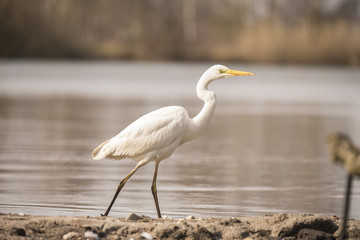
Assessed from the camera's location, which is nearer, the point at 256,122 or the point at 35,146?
the point at 35,146

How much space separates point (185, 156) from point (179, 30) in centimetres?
4531

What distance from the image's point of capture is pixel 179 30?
5806 cm

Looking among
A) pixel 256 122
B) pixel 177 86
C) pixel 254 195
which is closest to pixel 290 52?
pixel 177 86

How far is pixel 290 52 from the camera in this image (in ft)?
153

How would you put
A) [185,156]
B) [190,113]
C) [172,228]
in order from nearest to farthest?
[172,228] < [185,156] < [190,113]

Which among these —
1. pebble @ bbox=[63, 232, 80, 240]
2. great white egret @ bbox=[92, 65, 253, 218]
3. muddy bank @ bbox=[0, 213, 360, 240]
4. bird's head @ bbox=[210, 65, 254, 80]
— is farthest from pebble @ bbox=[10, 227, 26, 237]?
bird's head @ bbox=[210, 65, 254, 80]

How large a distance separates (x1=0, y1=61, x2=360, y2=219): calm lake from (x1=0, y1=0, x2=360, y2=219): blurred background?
3 centimetres

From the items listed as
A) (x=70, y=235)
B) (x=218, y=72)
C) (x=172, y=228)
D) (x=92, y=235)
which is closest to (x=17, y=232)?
(x=70, y=235)

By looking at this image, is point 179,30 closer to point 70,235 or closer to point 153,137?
point 153,137

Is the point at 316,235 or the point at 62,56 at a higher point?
the point at 316,235

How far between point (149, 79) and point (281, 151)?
80.8 ft

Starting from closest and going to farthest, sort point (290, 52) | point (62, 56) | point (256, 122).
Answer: point (256, 122), point (290, 52), point (62, 56)

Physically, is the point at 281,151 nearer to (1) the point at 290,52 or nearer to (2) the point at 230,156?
(2) the point at 230,156

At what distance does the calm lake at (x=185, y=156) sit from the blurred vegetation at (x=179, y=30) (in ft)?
51.6
